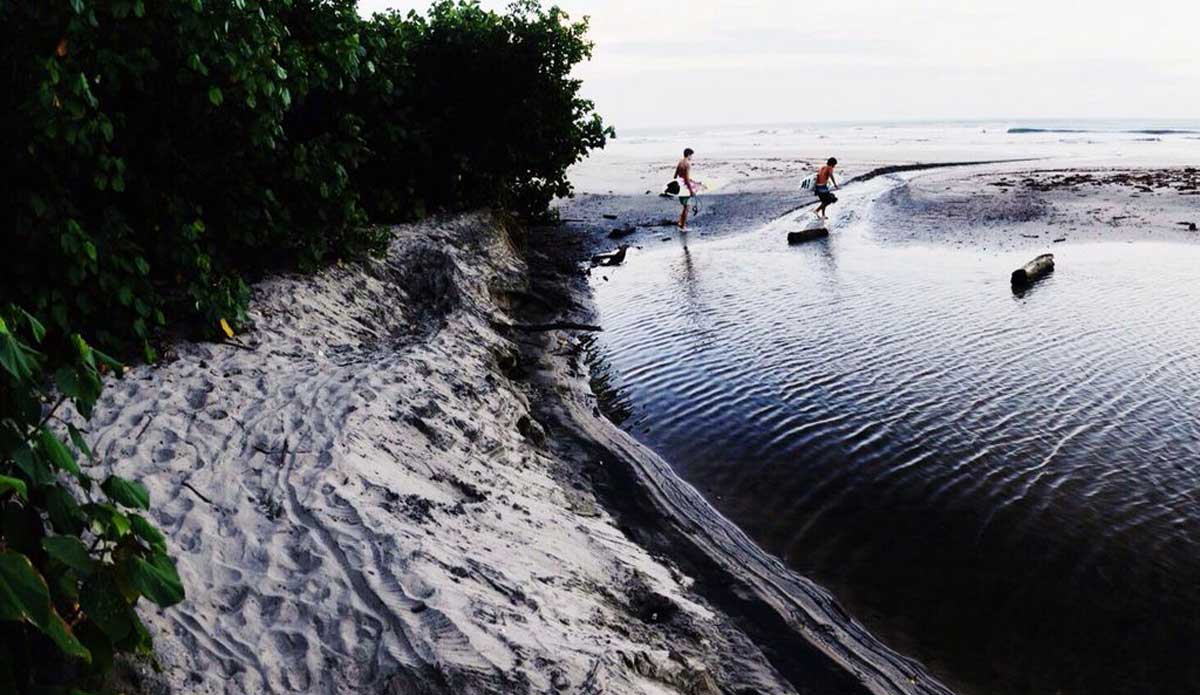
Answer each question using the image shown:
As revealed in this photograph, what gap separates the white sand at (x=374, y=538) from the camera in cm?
418

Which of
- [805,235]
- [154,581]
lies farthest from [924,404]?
[805,235]

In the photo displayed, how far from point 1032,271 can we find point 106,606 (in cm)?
1803

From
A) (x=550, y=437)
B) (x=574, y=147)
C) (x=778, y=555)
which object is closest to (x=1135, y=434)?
(x=778, y=555)

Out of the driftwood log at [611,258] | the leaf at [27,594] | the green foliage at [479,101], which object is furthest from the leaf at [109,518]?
the driftwood log at [611,258]

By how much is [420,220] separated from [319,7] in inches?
247

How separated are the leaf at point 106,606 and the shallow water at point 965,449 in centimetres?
505

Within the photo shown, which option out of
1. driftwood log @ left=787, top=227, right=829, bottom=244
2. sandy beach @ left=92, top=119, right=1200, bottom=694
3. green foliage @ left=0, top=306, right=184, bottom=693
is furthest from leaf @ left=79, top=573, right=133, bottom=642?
driftwood log @ left=787, top=227, right=829, bottom=244

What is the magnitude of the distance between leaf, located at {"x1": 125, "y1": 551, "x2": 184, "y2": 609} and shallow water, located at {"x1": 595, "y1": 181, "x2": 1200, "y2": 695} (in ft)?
16.2

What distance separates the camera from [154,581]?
2773mm

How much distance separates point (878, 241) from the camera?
2261cm

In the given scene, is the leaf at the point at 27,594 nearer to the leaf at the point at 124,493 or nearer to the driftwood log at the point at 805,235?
the leaf at the point at 124,493

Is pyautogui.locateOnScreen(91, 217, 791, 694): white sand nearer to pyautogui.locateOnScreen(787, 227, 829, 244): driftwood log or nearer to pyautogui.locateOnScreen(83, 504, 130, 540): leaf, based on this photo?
pyautogui.locateOnScreen(83, 504, 130, 540): leaf

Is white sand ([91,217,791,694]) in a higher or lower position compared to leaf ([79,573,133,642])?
lower

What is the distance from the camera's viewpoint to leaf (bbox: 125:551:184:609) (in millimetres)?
2744
